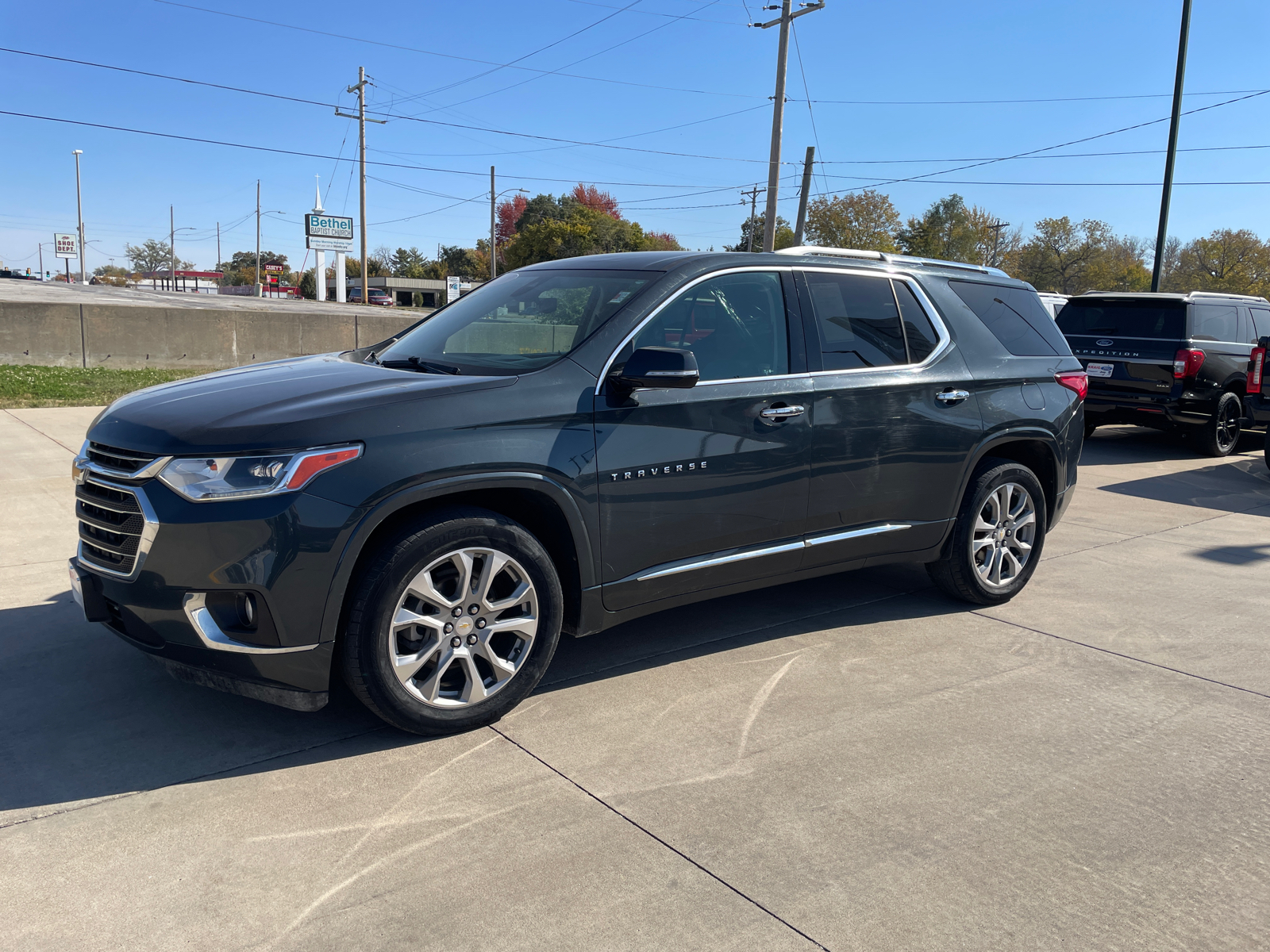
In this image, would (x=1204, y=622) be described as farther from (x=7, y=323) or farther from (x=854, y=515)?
(x=7, y=323)

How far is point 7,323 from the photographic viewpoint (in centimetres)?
1363

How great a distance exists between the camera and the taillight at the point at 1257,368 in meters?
10.1

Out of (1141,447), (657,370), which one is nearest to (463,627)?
(657,370)

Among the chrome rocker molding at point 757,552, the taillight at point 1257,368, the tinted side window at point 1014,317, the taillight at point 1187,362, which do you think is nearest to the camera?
the chrome rocker molding at point 757,552

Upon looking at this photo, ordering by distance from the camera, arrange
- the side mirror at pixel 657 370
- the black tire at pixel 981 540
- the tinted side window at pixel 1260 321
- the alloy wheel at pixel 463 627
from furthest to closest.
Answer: the tinted side window at pixel 1260 321, the black tire at pixel 981 540, the side mirror at pixel 657 370, the alloy wheel at pixel 463 627

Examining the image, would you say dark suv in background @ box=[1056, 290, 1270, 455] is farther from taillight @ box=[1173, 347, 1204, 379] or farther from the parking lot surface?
the parking lot surface

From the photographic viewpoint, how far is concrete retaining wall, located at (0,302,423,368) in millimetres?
13906

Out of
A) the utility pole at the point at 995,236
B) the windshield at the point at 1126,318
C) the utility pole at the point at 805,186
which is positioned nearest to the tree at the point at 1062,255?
the utility pole at the point at 995,236

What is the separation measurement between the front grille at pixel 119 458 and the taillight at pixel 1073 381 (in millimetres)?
4606

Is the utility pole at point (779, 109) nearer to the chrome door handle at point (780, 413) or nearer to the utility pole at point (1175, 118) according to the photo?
the utility pole at point (1175, 118)

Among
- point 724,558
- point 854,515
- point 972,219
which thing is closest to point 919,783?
point 724,558

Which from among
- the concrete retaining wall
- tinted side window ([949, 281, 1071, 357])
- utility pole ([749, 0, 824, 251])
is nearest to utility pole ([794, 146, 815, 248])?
utility pole ([749, 0, 824, 251])

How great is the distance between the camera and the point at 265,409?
3.28 meters

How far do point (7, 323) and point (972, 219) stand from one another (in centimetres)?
7968
